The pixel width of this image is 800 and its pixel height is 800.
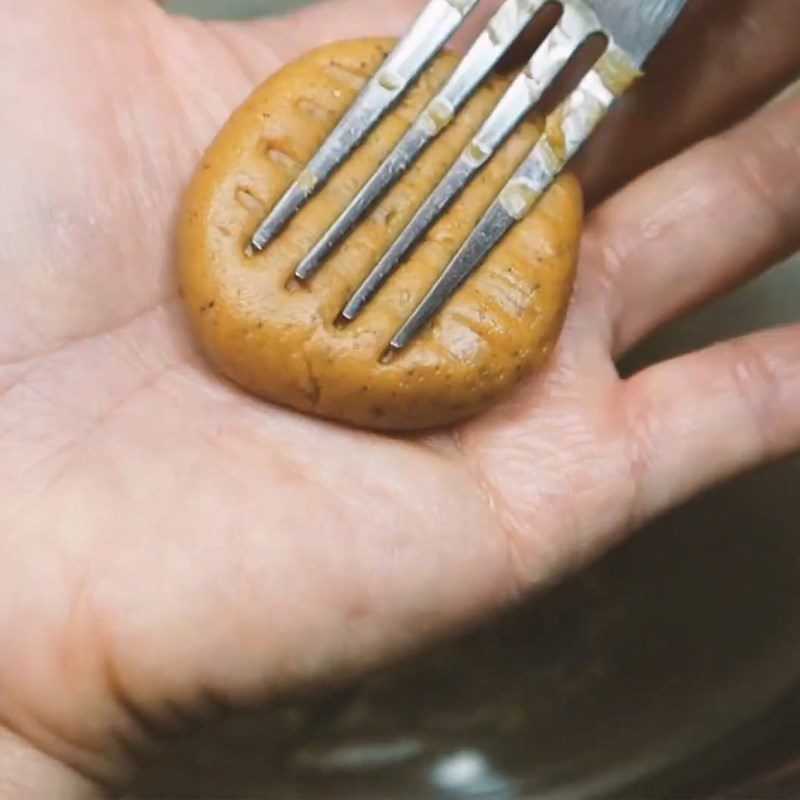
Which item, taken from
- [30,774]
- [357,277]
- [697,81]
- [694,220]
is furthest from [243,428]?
[697,81]

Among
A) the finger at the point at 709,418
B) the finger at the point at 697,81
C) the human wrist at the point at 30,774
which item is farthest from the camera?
the finger at the point at 697,81

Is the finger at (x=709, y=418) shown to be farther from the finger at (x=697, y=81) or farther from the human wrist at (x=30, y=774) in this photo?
the human wrist at (x=30, y=774)

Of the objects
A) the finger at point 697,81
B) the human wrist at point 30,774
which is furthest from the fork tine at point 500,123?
the human wrist at point 30,774

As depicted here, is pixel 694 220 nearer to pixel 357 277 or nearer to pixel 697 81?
pixel 697 81

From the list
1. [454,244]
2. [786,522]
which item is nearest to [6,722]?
[454,244]

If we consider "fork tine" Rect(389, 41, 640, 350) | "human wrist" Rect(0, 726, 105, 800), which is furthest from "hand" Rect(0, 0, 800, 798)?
"fork tine" Rect(389, 41, 640, 350)

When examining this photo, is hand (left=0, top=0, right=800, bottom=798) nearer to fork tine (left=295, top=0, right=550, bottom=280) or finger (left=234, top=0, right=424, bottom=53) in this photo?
finger (left=234, top=0, right=424, bottom=53)
